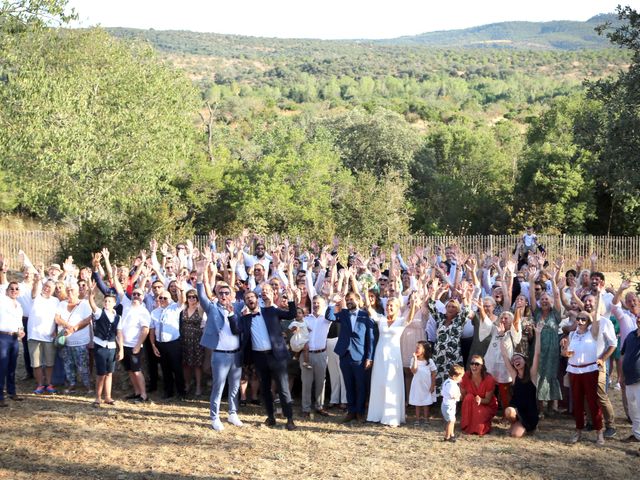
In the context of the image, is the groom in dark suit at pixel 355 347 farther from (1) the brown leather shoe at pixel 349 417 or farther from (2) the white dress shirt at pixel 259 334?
(2) the white dress shirt at pixel 259 334

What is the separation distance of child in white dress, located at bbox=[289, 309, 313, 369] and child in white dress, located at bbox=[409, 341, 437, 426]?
145 cm

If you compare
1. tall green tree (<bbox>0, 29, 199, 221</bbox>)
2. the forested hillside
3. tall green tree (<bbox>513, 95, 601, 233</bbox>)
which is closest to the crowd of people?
the forested hillside

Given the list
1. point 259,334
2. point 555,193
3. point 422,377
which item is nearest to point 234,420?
point 259,334

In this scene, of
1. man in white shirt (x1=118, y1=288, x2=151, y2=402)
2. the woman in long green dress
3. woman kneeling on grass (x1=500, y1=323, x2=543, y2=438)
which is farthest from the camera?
man in white shirt (x1=118, y1=288, x2=151, y2=402)

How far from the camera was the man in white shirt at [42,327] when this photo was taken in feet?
41.6

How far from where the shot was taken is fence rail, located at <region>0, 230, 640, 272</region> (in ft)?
92.3

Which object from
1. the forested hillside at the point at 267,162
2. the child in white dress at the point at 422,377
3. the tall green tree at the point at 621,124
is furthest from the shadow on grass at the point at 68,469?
the forested hillside at the point at 267,162

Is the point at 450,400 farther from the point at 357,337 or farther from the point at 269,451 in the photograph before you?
the point at 269,451

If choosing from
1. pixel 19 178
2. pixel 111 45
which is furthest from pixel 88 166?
pixel 111 45

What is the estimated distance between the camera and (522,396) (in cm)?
1075

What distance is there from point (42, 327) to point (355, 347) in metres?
4.84

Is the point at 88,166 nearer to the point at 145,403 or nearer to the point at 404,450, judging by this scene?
the point at 145,403

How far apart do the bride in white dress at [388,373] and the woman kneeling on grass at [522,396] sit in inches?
53.7

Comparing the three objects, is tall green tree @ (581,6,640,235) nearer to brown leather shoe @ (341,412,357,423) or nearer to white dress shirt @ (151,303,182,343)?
brown leather shoe @ (341,412,357,423)
